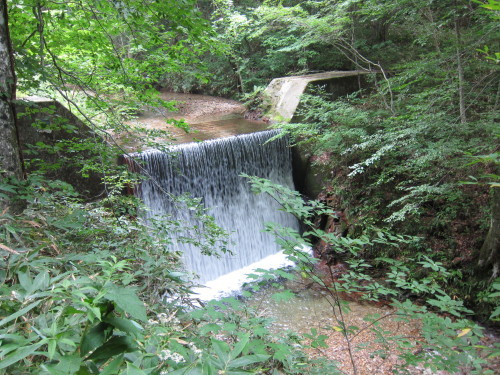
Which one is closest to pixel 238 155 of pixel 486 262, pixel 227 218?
pixel 227 218

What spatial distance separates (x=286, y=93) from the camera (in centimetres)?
1007

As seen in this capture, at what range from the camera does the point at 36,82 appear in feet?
9.10

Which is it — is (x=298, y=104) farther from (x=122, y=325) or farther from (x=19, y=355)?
(x=19, y=355)

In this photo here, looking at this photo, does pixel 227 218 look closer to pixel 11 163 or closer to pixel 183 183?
pixel 183 183

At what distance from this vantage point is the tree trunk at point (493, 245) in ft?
13.7

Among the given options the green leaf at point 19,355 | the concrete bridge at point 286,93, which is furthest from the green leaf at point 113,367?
the concrete bridge at point 286,93

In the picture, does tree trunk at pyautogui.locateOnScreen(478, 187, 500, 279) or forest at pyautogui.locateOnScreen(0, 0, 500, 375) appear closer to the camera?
forest at pyautogui.locateOnScreen(0, 0, 500, 375)

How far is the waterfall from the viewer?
259 inches

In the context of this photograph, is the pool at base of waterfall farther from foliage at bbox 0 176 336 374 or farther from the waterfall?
foliage at bbox 0 176 336 374

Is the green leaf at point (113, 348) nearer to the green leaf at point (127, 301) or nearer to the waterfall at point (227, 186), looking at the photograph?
the green leaf at point (127, 301)

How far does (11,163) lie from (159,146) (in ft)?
4.61

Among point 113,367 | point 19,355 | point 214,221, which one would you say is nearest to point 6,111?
point 19,355

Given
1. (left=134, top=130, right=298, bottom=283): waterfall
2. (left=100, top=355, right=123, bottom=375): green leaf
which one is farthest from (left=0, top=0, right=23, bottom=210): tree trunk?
(left=134, top=130, right=298, bottom=283): waterfall

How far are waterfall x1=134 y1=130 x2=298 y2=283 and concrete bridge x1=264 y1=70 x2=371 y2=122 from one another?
54.9 inches
